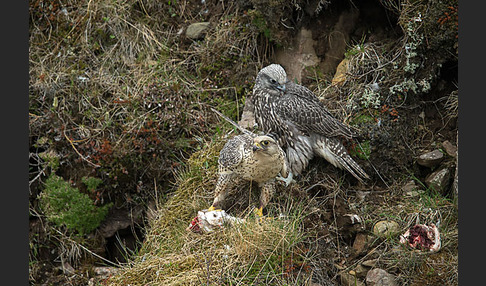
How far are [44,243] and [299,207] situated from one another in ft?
9.54

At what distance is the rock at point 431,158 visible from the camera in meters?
5.36

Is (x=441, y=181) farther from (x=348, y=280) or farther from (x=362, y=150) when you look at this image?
(x=348, y=280)

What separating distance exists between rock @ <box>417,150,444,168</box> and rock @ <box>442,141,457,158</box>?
0.07m

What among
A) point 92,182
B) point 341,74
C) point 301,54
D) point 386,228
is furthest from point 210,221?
point 301,54

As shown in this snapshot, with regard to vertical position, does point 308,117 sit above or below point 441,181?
above

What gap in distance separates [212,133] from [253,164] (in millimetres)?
1646

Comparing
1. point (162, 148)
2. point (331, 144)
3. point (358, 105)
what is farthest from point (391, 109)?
point (162, 148)

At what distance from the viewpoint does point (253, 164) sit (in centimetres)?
464

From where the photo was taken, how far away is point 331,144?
17.6ft

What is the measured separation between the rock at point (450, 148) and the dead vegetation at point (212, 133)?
0.20 metres

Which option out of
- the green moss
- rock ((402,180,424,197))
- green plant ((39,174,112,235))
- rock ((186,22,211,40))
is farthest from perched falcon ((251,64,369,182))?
green plant ((39,174,112,235))

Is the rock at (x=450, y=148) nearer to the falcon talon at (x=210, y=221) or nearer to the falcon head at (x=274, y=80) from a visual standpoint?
the falcon head at (x=274, y=80)

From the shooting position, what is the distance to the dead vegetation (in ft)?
15.2

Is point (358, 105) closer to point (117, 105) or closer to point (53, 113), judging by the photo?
point (117, 105)
